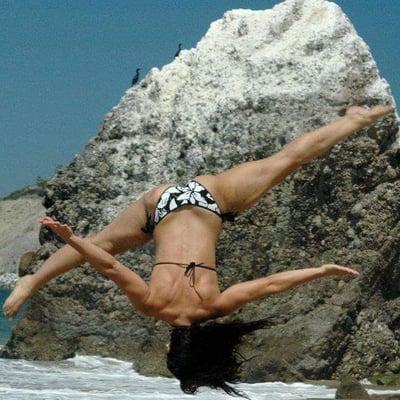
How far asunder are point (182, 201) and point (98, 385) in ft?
30.0

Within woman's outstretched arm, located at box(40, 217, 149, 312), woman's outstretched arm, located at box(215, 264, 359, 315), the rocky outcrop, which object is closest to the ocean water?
woman's outstretched arm, located at box(215, 264, 359, 315)

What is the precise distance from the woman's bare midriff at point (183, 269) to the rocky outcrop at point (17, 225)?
91842mm

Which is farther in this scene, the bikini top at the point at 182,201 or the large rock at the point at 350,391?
the large rock at the point at 350,391

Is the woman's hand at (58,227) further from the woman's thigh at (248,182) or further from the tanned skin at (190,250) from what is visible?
the woman's thigh at (248,182)

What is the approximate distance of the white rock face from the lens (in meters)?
107

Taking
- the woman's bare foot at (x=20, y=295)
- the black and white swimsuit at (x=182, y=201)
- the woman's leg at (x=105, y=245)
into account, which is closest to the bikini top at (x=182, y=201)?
the black and white swimsuit at (x=182, y=201)

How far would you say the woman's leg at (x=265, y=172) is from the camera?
10703 mm

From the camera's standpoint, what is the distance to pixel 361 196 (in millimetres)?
20938

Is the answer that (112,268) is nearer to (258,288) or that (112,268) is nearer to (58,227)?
(58,227)

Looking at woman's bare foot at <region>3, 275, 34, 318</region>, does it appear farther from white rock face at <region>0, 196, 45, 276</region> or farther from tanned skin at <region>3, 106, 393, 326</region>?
white rock face at <region>0, 196, 45, 276</region>

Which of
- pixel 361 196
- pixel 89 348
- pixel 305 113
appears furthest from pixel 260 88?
pixel 89 348

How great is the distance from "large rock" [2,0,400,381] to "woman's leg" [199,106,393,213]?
8806 mm

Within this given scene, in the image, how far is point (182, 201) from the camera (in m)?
10.6

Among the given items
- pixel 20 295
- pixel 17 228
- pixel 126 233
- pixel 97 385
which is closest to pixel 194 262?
pixel 126 233
